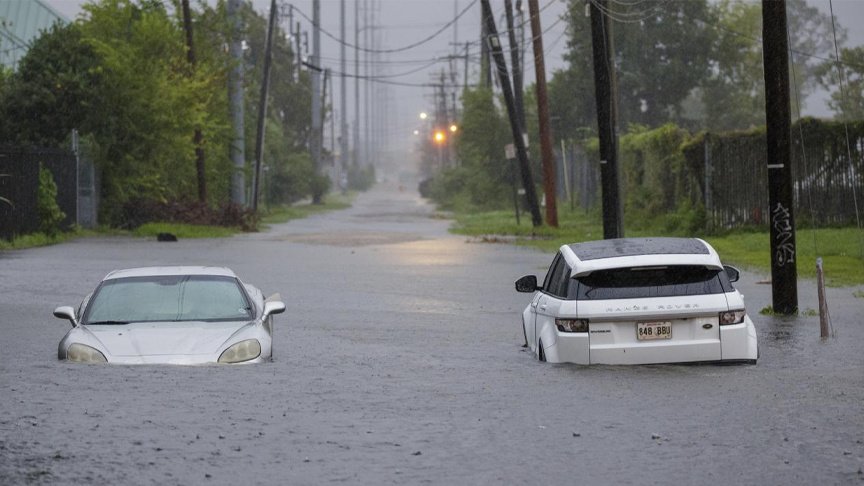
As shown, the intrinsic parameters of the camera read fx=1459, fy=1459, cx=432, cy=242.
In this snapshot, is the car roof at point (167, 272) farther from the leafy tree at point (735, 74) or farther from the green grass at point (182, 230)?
the leafy tree at point (735, 74)

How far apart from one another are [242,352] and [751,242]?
21.9 metres

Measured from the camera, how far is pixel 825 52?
451ft

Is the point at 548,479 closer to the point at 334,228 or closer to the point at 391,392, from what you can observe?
the point at 391,392

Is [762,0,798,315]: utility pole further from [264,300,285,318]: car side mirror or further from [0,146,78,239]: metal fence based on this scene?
[0,146,78,239]: metal fence

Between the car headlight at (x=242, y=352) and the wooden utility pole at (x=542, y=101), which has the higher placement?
the wooden utility pole at (x=542, y=101)

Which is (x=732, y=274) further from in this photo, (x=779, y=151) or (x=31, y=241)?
(x=31, y=241)

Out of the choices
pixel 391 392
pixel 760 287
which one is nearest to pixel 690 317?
pixel 391 392

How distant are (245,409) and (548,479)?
3276 millimetres

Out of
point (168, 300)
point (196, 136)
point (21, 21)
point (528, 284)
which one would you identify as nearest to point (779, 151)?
point (528, 284)

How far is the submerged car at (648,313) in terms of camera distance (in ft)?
43.8

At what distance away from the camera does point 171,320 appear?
14.4 m

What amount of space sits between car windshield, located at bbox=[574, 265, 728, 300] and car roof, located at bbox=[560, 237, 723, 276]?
7 cm

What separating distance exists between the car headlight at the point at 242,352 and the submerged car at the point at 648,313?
108 inches

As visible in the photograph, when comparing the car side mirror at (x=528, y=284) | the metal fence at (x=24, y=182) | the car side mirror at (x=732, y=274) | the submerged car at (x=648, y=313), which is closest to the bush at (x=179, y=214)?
the metal fence at (x=24, y=182)
